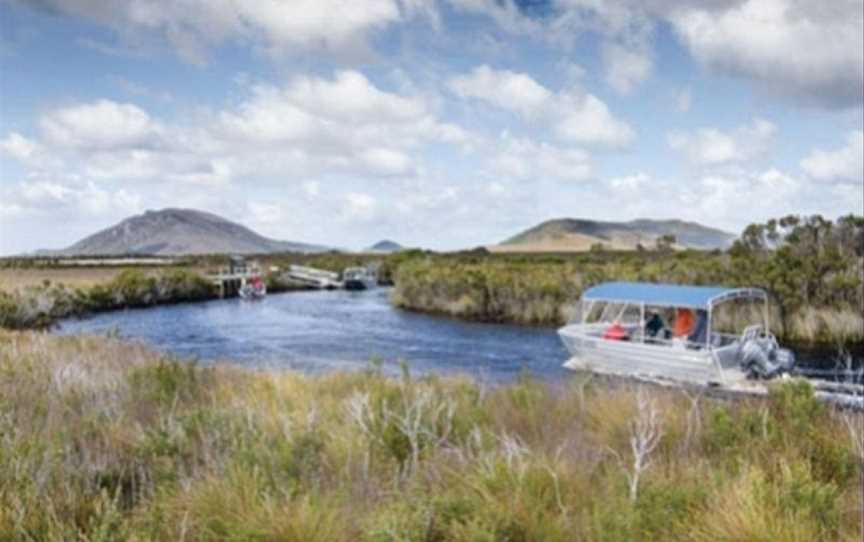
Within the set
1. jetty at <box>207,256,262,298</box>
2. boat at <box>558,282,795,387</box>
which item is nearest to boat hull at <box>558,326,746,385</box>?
boat at <box>558,282,795,387</box>

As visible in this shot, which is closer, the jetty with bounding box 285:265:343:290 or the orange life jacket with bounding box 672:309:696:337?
the orange life jacket with bounding box 672:309:696:337

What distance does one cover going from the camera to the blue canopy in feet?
79.2

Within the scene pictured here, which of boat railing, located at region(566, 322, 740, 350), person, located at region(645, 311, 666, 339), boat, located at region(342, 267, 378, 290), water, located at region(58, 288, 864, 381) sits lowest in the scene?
water, located at region(58, 288, 864, 381)

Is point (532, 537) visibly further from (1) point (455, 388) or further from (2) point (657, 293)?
(2) point (657, 293)

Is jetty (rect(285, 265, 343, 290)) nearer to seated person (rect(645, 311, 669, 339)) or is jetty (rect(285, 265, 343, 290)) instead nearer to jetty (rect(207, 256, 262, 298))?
jetty (rect(207, 256, 262, 298))

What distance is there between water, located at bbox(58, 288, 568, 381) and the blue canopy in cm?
291

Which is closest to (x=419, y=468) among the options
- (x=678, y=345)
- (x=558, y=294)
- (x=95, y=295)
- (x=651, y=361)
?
(x=651, y=361)

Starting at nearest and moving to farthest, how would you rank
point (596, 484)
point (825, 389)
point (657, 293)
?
point (596, 484)
point (825, 389)
point (657, 293)

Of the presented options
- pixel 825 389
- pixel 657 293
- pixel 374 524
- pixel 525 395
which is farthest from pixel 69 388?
pixel 657 293

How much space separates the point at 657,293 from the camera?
83.7ft

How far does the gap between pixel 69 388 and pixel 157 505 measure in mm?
4570

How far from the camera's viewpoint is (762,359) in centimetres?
2295

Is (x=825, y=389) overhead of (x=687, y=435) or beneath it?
beneath

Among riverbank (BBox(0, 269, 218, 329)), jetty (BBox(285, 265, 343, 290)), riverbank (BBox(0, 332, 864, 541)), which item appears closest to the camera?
riverbank (BBox(0, 332, 864, 541))
